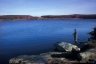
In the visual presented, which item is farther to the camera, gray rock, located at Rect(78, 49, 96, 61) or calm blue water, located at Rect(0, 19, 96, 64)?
calm blue water, located at Rect(0, 19, 96, 64)

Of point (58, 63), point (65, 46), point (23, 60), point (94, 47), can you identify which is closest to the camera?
point (58, 63)

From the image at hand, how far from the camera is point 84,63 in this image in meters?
18.5

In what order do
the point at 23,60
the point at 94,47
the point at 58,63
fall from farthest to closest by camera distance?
the point at 94,47
the point at 23,60
the point at 58,63

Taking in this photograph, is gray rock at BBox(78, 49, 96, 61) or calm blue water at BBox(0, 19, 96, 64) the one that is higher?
gray rock at BBox(78, 49, 96, 61)

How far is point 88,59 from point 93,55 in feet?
2.81

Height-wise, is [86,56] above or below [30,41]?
above

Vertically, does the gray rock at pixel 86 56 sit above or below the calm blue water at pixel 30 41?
above

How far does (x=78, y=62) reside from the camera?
18859mm

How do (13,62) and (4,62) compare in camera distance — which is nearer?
(13,62)

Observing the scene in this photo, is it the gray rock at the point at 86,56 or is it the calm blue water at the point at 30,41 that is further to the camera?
the calm blue water at the point at 30,41

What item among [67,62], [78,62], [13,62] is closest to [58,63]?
[67,62]

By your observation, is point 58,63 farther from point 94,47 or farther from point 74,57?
point 94,47

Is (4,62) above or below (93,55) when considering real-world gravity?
below

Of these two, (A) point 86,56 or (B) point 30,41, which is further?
(B) point 30,41
